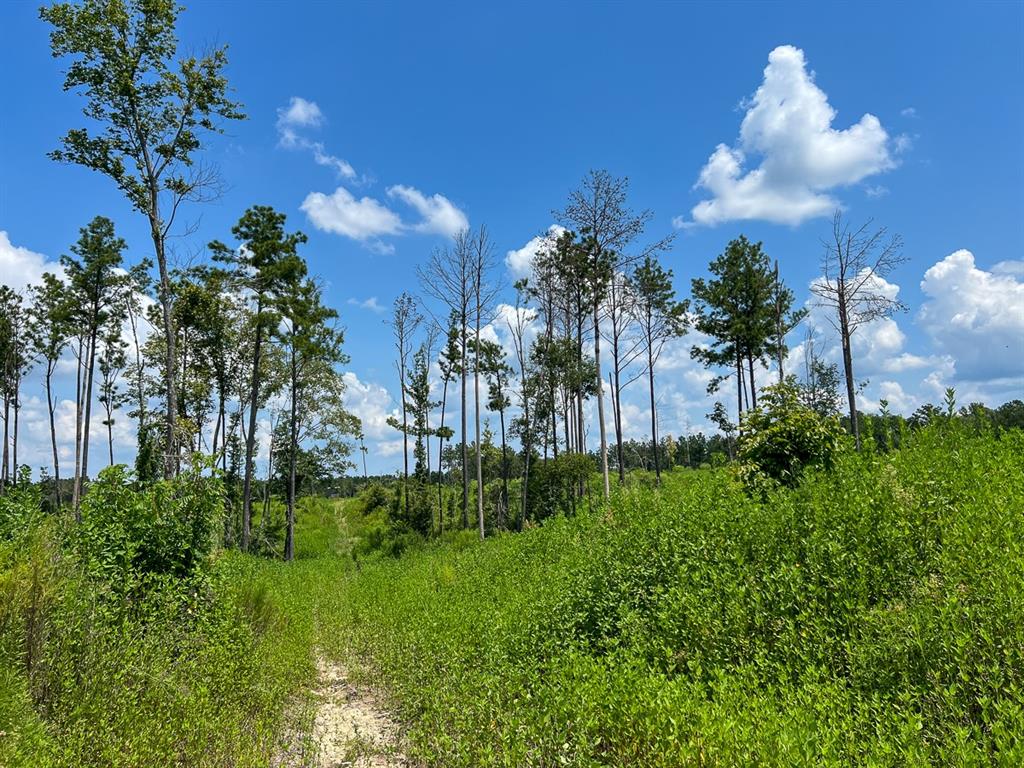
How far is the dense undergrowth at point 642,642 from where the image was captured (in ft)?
11.2

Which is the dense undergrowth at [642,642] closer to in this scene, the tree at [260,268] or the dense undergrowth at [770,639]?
the dense undergrowth at [770,639]

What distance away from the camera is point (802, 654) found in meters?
4.11

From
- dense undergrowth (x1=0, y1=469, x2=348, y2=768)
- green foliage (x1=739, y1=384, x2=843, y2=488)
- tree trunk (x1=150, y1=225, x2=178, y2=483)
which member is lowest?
dense undergrowth (x1=0, y1=469, x2=348, y2=768)

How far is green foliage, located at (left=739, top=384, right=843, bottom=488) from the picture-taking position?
8188 mm

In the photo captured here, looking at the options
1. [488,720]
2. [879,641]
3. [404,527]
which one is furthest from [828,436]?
[404,527]

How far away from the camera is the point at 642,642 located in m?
5.13

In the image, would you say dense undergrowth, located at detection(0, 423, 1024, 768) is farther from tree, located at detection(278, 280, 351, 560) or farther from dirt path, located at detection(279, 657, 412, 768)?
tree, located at detection(278, 280, 351, 560)

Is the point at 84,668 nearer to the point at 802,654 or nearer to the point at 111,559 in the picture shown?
the point at 111,559

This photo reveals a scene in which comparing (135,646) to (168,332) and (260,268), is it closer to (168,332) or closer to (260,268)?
(168,332)

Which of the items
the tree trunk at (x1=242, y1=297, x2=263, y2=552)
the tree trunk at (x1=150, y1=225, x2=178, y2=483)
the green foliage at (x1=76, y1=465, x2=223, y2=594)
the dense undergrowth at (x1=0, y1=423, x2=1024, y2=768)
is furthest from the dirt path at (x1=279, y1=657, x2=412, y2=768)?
the tree trunk at (x1=242, y1=297, x2=263, y2=552)

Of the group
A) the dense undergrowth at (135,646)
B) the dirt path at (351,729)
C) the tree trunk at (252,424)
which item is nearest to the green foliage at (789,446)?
the dirt path at (351,729)

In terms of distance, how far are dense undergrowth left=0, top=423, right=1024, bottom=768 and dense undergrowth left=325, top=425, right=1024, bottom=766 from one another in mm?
23

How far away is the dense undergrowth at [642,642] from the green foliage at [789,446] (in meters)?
0.31

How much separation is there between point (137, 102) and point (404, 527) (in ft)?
69.4
